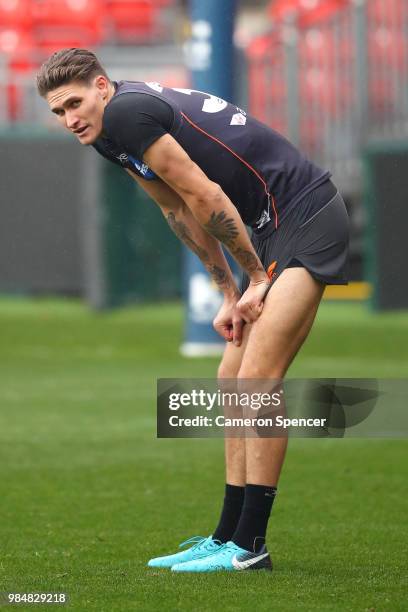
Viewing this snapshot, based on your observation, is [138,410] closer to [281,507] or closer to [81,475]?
[81,475]

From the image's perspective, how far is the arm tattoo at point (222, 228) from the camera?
13.7 ft

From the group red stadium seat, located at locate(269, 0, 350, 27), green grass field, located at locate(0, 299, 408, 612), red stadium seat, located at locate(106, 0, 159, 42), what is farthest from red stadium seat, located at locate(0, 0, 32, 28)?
green grass field, located at locate(0, 299, 408, 612)

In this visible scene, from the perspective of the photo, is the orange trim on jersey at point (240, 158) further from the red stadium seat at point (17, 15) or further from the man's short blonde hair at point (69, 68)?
the red stadium seat at point (17, 15)

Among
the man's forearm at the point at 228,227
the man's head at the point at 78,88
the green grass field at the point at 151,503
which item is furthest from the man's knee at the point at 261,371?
the man's head at the point at 78,88

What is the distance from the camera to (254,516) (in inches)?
168

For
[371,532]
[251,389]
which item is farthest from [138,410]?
[251,389]

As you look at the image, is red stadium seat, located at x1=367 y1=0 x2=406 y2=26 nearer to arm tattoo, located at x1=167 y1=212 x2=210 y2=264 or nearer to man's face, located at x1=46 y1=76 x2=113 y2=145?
arm tattoo, located at x1=167 y1=212 x2=210 y2=264

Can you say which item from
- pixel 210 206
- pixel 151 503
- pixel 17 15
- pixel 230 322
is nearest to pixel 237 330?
pixel 230 322

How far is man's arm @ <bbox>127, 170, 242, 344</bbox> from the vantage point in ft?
14.7

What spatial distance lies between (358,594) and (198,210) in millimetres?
1258

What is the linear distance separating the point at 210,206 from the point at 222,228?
0.10 meters

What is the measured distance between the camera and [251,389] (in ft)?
14.0

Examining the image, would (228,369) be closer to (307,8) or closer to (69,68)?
(69,68)

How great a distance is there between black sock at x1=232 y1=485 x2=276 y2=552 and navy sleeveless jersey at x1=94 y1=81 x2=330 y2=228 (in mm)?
864
